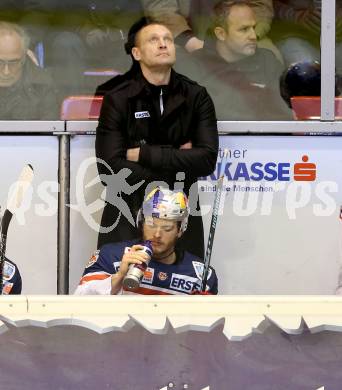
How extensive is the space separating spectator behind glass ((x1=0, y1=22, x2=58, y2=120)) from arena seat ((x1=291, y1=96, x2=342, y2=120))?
1.32 metres

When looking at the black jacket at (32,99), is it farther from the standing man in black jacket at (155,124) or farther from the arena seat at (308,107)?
the arena seat at (308,107)

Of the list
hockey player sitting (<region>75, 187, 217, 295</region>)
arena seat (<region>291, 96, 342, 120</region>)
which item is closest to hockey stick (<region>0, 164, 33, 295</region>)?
hockey player sitting (<region>75, 187, 217, 295</region>)

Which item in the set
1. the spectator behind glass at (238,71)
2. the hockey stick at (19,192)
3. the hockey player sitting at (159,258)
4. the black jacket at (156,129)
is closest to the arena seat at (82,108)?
the black jacket at (156,129)

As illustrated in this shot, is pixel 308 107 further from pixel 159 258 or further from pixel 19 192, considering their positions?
pixel 19 192

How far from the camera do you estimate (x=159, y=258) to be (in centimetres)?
530

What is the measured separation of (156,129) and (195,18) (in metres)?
0.69

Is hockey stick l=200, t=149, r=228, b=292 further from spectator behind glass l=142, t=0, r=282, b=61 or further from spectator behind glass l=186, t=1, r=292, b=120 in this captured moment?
spectator behind glass l=142, t=0, r=282, b=61

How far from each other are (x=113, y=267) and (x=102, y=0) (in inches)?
60.3

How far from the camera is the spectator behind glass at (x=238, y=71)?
5.80 meters

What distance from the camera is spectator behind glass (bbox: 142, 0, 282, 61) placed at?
575 cm

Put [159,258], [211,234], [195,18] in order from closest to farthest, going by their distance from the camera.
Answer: [159,258] < [211,234] < [195,18]

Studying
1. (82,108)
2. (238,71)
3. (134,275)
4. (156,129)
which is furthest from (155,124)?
(134,275)

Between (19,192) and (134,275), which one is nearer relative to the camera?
(134,275)

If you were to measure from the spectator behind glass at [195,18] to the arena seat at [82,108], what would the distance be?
1.82ft
